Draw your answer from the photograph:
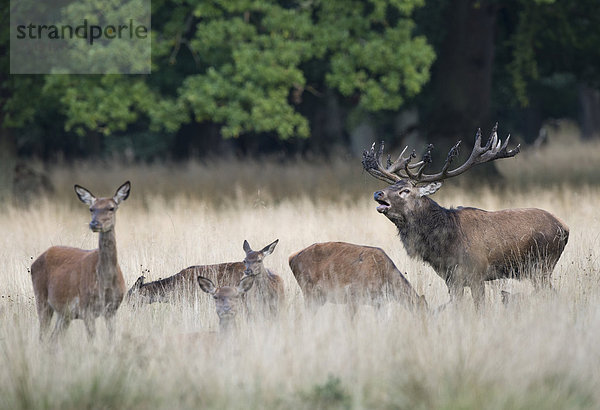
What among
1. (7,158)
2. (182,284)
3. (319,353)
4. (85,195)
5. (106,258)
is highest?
(7,158)

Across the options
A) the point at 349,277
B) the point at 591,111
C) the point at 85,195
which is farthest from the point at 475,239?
the point at 591,111

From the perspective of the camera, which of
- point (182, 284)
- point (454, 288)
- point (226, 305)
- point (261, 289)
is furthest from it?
point (454, 288)

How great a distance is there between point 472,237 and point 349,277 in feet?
5.06

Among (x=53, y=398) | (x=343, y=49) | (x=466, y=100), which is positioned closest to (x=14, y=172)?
(x=343, y=49)

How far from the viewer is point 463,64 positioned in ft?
65.4

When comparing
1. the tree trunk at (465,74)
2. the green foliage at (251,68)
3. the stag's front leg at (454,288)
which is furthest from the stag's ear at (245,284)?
the tree trunk at (465,74)

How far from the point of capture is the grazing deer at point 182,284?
8.38 meters

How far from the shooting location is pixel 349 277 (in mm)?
7969

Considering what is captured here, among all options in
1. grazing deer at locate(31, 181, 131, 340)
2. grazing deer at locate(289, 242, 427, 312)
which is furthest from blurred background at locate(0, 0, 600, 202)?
grazing deer at locate(31, 181, 131, 340)

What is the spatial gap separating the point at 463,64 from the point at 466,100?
0.74 metres

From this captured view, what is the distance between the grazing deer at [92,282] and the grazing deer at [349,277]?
1.85 meters

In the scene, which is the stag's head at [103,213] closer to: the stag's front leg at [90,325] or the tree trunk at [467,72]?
the stag's front leg at [90,325]

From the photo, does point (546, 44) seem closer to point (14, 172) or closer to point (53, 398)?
point (14, 172)

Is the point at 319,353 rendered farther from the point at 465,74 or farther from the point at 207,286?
the point at 465,74
